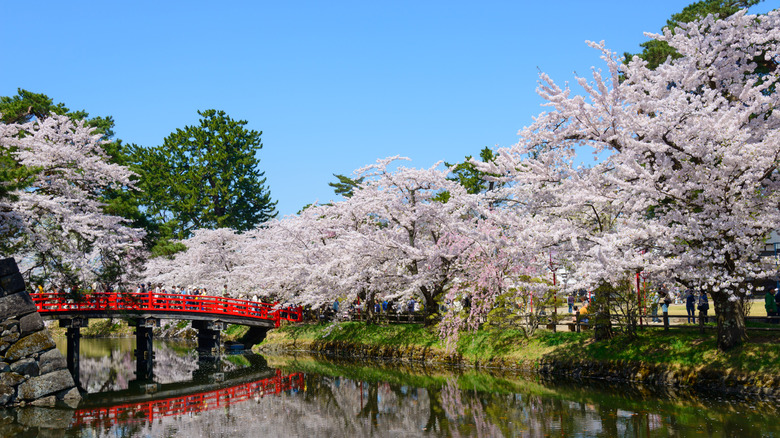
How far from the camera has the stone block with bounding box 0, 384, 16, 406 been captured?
61.0ft

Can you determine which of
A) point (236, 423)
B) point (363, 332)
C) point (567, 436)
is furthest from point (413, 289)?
point (567, 436)

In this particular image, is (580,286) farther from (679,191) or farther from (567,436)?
(567,436)

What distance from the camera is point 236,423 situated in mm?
15906

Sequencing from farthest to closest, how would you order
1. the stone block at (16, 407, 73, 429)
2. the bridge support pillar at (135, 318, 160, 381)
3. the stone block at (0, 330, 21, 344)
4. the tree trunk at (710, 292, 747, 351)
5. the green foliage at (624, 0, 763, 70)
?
1. the bridge support pillar at (135, 318, 160, 381)
2. the green foliage at (624, 0, 763, 70)
3. the stone block at (0, 330, 21, 344)
4. the tree trunk at (710, 292, 747, 351)
5. the stone block at (16, 407, 73, 429)

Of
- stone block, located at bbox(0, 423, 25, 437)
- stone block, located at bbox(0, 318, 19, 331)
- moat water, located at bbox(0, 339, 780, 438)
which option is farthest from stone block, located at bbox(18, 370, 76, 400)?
A: stone block, located at bbox(0, 423, 25, 437)

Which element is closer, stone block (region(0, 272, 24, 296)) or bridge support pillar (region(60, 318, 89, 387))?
stone block (region(0, 272, 24, 296))

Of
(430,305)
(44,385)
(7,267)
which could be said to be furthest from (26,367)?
(430,305)

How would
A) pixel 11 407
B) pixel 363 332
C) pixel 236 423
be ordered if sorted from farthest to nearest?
pixel 363 332
pixel 11 407
pixel 236 423

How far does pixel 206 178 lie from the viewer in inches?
2504

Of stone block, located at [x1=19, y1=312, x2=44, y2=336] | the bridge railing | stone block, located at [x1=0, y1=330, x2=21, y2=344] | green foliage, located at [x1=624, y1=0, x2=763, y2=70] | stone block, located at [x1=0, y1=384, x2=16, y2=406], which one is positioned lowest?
stone block, located at [x1=0, y1=384, x2=16, y2=406]

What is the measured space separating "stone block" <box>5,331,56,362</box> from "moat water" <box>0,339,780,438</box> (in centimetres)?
163

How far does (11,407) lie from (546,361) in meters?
17.1

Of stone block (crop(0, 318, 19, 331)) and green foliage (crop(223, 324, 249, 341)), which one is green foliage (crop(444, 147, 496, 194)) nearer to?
green foliage (crop(223, 324, 249, 341))

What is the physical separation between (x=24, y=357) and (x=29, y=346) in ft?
1.09
